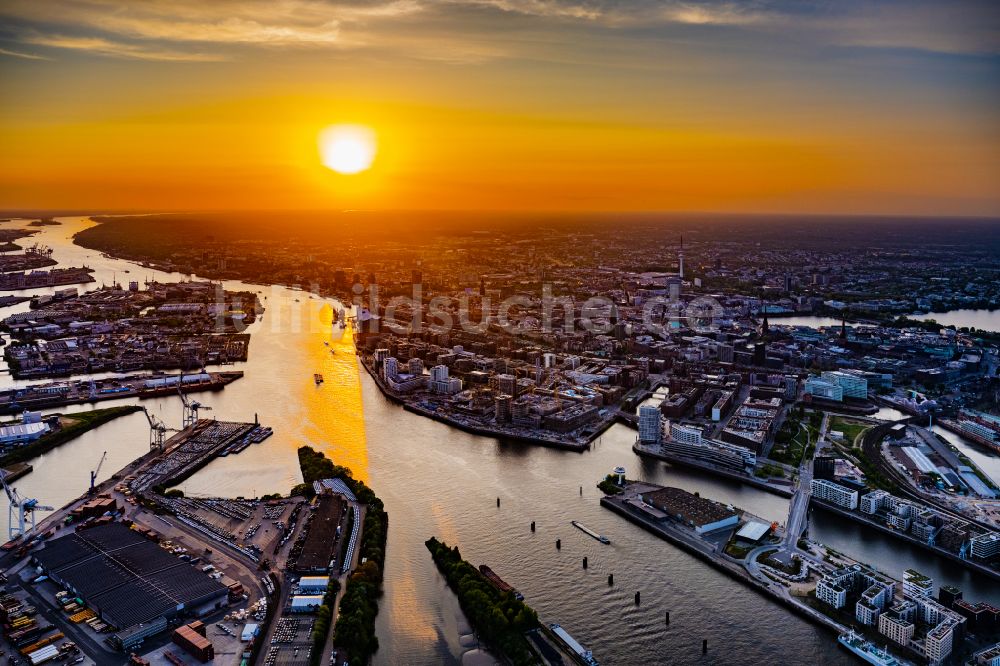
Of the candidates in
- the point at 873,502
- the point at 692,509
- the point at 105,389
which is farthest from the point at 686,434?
the point at 105,389

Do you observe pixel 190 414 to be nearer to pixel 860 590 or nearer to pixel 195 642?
pixel 195 642

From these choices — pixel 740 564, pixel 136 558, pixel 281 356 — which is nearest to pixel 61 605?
pixel 136 558

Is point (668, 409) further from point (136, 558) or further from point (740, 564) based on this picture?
point (136, 558)

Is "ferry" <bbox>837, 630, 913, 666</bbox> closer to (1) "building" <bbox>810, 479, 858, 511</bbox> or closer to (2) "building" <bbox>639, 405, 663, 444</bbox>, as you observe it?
(1) "building" <bbox>810, 479, 858, 511</bbox>

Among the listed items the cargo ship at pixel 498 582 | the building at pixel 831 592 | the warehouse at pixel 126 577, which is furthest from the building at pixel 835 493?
the warehouse at pixel 126 577

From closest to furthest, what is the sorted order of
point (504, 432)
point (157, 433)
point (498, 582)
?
point (498, 582) → point (157, 433) → point (504, 432)

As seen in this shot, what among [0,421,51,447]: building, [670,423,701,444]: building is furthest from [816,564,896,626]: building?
[0,421,51,447]: building
